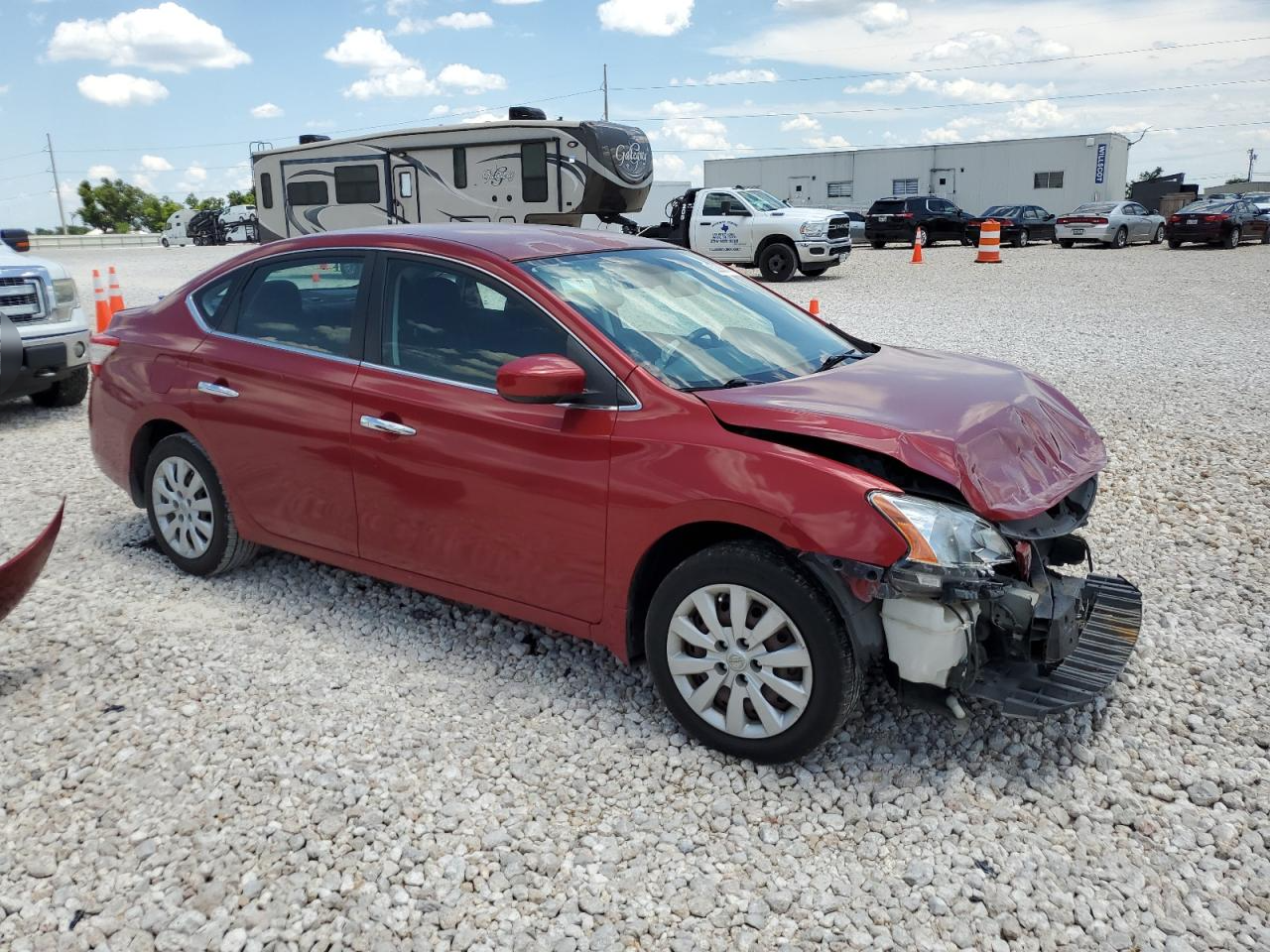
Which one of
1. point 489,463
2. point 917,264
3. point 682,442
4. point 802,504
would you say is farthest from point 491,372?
point 917,264

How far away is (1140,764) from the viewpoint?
129 inches

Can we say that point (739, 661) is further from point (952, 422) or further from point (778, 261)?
point (778, 261)

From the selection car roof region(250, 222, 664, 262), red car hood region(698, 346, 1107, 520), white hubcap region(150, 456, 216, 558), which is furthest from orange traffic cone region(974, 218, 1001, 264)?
white hubcap region(150, 456, 216, 558)

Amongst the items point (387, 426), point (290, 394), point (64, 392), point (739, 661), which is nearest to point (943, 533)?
point (739, 661)

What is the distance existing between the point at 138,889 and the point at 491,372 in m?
1.97

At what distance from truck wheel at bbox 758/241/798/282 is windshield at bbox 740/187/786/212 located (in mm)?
816

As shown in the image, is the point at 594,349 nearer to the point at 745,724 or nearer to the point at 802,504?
the point at 802,504

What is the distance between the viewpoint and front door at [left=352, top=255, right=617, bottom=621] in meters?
3.47

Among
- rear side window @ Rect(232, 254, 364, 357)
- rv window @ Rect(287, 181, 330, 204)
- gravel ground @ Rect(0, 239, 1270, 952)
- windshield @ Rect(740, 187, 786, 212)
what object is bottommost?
gravel ground @ Rect(0, 239, 1270, 952)

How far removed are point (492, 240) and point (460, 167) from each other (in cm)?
1679

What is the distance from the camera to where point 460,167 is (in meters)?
19.8

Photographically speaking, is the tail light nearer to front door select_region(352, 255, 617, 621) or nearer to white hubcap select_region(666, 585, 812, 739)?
front door select_region(352, 255, 617, 621)

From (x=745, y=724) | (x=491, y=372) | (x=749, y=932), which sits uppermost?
(x=491, y=372)

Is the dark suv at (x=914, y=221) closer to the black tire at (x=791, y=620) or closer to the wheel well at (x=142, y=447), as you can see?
the wheel well at (x=142, y=447)
